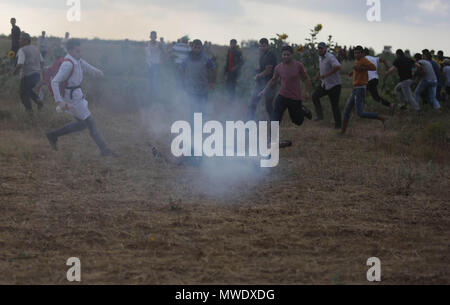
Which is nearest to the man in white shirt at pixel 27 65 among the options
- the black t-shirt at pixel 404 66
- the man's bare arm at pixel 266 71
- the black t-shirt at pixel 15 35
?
the man's bare arm at pixel 266 71

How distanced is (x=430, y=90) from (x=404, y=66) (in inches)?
42.3

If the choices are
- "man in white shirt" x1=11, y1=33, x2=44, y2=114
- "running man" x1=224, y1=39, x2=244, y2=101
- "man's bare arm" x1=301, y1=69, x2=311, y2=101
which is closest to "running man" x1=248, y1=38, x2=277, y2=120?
"man's bare arm" x1=301, y1=69, x2=311, y2=101

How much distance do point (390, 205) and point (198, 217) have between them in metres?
2.39

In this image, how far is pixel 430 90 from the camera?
1766cm

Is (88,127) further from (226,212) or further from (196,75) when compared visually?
(226,212)

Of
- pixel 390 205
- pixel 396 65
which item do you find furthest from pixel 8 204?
pixel 396 65

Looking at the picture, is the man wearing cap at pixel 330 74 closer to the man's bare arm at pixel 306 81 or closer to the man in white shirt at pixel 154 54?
the man's bare arm at pixel 306 81

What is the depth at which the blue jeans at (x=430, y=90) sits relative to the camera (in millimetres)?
17516

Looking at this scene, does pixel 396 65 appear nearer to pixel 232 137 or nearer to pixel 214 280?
pixel 232 137

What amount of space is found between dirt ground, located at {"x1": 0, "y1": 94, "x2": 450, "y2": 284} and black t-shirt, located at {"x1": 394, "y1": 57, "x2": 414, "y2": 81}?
232 inches

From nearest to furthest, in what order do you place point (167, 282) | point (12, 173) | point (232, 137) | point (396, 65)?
1. point (167, 282)
2. point (12, 173)
3. point (232, 137)
4. point (396, 65)

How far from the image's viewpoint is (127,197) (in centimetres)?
795

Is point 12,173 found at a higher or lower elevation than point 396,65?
lower

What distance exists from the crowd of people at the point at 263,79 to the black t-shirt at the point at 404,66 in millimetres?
27
